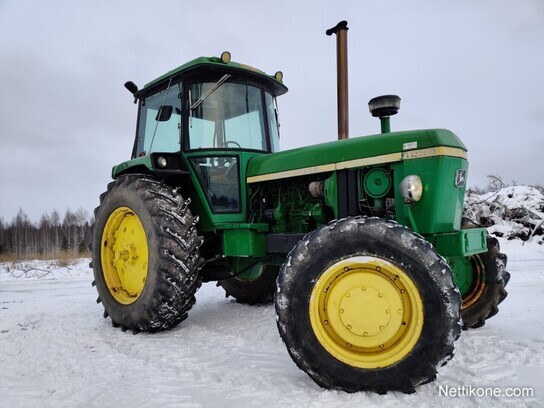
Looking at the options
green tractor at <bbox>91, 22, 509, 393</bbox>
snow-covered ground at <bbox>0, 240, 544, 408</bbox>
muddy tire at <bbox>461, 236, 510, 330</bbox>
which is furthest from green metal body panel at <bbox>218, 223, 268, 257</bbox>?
muddy tire at <bbox>461, 236, 510, 330</bbox>

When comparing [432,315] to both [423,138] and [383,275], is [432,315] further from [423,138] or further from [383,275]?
[423,138]

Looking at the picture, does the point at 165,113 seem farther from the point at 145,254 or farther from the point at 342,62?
the point at 342,62

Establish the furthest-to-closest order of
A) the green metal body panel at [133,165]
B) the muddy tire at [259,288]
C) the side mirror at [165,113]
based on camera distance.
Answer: the muddy tire at [259,288] < the side mirror at [165,113] < the green metal body panel at [133,165]

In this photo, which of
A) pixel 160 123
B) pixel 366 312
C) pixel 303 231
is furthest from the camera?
pixel 160 123

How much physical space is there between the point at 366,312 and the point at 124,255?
303cm

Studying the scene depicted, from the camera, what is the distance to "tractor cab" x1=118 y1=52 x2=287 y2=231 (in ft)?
14.6

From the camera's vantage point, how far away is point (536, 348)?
3.26 meters

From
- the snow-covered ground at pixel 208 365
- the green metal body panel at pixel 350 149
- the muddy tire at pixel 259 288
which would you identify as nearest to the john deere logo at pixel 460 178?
the green metal body panel at pixel 350 149

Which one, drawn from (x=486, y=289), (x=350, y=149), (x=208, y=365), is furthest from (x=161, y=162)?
(x=486, y=289)

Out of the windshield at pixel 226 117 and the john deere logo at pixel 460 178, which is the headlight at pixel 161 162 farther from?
the john deere logo at pixel 460 178

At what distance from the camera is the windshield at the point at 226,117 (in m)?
4.55

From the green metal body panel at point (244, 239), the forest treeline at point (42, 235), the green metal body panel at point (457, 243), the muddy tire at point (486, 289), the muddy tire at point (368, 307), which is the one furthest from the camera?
the forest treeline at point (42, 235)

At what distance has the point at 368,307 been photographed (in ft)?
8.62

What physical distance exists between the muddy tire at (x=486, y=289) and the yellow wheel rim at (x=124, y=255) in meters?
3.17
